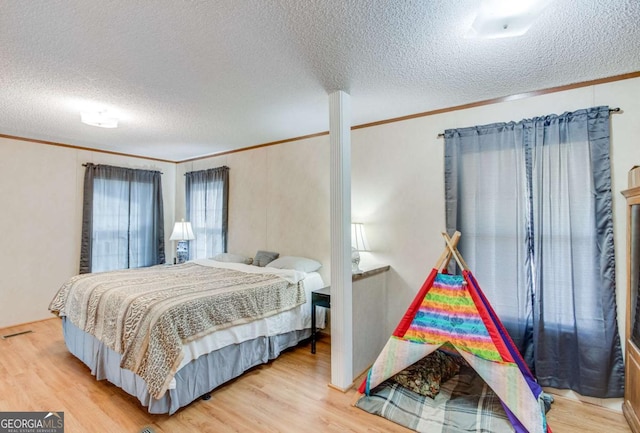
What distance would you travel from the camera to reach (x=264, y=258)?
431 cm

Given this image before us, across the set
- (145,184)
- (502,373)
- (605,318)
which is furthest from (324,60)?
(145,184)

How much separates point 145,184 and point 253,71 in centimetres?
394

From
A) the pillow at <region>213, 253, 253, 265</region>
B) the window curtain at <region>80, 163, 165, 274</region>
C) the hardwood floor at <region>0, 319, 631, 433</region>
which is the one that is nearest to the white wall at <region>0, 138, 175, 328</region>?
the window curtain at <region>80, 163, 165, 274</region>

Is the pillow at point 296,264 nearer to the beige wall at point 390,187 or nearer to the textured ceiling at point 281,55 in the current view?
the beige wall at point 390,187

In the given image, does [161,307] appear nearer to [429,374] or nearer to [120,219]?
[429,374]

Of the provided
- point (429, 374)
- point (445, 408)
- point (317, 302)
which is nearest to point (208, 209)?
point (317, 302)

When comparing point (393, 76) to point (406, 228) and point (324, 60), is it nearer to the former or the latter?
point (324, 60)

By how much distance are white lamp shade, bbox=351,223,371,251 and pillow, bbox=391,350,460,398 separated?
3.98ft

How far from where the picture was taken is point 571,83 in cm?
253

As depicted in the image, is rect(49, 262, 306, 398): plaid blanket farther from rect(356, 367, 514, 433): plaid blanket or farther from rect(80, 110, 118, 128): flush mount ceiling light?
rect(80, 110, 118, 128): flush mount ceiling light

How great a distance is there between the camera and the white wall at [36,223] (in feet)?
13.4
